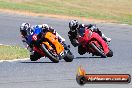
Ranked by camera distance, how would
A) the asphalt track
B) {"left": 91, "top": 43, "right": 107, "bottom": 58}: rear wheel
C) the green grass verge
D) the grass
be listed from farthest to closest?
the grass
the green grass verge
{"left": 91, "top": 43, "right": 107, "bottom": 58}: rear wheel
the asphalt track

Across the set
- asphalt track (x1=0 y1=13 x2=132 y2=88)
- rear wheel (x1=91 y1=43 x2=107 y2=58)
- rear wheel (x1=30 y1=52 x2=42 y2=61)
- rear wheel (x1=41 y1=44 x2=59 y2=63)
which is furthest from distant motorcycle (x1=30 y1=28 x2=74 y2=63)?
rear wheel (x1=91 y1=43 x2=107 y2=58)

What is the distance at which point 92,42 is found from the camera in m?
20.7

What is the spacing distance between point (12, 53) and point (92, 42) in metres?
3.35

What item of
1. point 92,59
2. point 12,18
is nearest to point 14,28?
point 12,18

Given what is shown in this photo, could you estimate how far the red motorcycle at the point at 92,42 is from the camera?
818 inches

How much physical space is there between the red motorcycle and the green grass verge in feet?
7.09

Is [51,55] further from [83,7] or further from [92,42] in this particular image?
[83,7]

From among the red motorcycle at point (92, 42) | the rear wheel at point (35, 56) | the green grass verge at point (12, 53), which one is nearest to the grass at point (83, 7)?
the green grass verge at point (12, 53)

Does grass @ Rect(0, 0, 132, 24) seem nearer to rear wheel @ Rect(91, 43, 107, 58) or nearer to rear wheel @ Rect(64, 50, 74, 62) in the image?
rear wheel @ Rect(91, 43, 107, 58)

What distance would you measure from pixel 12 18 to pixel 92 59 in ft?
58.6

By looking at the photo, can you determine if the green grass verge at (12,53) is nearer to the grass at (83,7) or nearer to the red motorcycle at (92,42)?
the red motorcycle at (92,42)

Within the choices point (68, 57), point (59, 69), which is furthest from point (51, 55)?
point (68, 57)

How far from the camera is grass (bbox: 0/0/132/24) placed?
4128 centimetres

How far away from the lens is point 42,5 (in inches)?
1779
